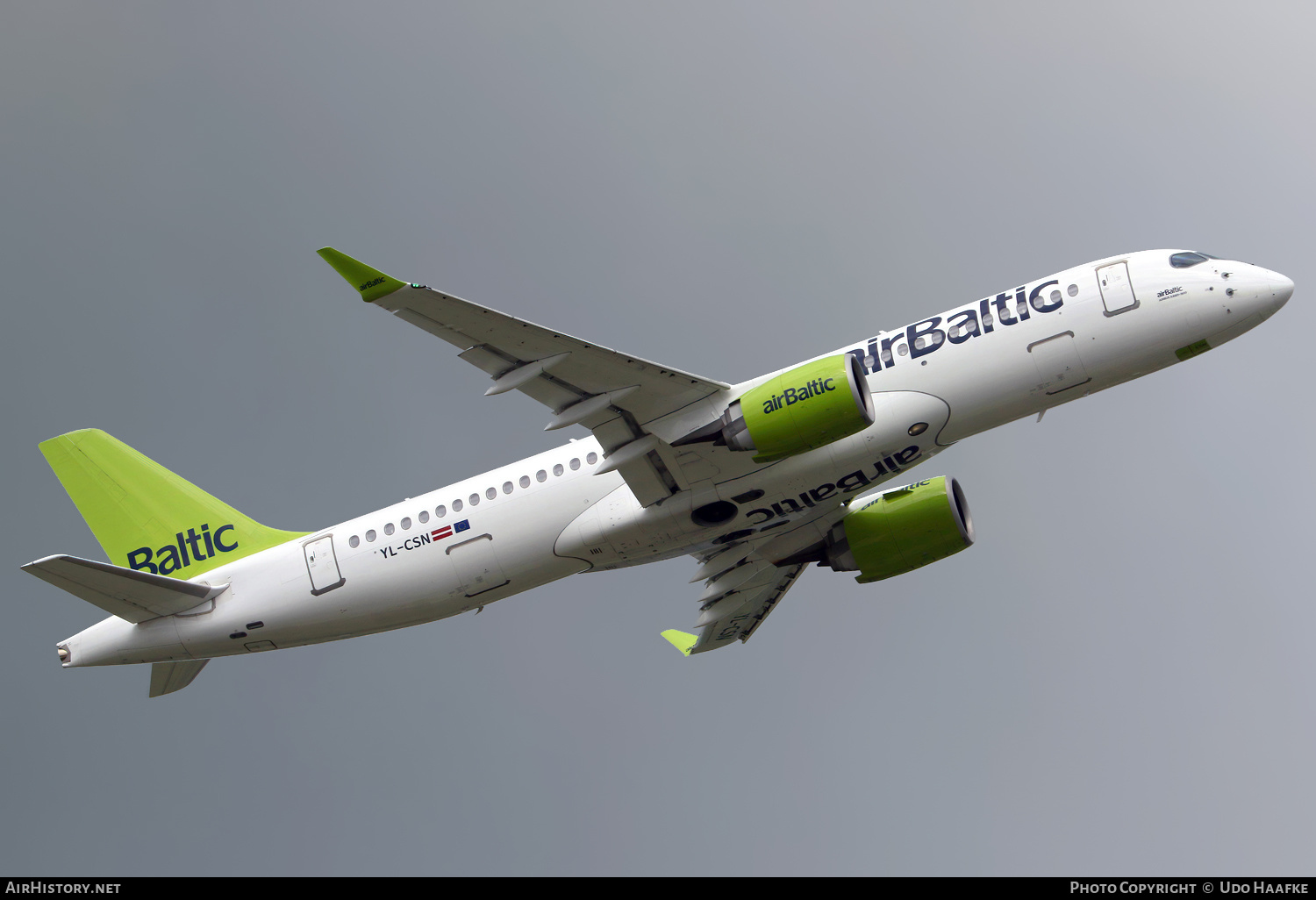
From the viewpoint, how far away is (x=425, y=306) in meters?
25.2

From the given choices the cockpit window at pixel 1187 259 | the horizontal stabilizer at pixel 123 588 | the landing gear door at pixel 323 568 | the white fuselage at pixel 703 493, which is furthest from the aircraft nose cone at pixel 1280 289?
the horizontal stabilizer at pixel 123 588

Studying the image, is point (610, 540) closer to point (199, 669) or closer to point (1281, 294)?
point (199, 669)

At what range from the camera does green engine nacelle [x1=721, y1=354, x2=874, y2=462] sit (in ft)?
89.4

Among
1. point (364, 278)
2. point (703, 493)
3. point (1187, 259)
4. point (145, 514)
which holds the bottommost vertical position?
point (703, 493)

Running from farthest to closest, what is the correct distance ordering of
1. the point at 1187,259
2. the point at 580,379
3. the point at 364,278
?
the point at 1187,259 → the point at 580,379 → the point at 364,278

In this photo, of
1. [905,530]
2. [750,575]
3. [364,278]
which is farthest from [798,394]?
[750,575]

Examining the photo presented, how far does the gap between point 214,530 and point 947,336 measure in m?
22.1

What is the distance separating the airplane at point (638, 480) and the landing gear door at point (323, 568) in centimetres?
7

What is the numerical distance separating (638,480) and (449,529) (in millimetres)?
5799

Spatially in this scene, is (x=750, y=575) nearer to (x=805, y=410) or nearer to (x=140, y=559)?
(x=805, y=410)

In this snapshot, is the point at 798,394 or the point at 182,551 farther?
the point at 182,551

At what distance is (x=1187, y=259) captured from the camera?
2936 centimetres

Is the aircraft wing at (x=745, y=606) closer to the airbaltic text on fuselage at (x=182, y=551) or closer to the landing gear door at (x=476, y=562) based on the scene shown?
the landing gear door at (x=476, y=562)

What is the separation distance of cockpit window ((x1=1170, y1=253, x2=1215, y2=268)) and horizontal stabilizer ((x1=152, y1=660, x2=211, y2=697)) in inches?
1148
